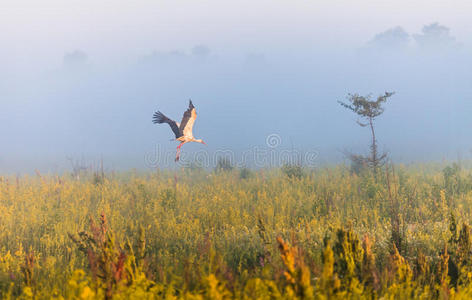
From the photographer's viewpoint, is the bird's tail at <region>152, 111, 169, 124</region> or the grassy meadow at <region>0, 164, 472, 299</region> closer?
the grassy meadow at <region>0, 164, 472, 299</region>

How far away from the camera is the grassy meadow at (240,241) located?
3445 mm

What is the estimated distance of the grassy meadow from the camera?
3.45 metres

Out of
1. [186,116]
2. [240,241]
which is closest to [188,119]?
[186,116]

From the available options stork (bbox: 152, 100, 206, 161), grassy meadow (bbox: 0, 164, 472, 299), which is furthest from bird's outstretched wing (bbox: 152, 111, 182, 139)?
grassy meadow (bbox: 0, 164, 472, 299)

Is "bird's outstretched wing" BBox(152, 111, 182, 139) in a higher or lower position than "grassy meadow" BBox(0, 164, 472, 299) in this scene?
higher

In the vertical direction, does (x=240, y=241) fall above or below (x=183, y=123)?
below

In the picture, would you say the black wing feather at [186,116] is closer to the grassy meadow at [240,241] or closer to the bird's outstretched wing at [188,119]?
the bird's outstretched wing at [188,119]

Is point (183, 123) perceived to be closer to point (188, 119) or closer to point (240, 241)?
point (188, 119)

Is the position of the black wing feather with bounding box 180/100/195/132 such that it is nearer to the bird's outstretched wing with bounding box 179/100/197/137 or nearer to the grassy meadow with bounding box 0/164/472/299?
the bird's outstretched wing with bounding box 179/100/197/137

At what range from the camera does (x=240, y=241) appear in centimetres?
612

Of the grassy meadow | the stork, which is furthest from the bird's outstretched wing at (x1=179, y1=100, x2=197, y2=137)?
the grassy meadow

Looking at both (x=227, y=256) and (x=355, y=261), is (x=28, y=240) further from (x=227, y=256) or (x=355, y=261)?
(x=355, y=261)

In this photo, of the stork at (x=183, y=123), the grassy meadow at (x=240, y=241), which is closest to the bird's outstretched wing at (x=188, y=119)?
the stork at (x=183, y=123)

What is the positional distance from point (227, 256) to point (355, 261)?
213cm
